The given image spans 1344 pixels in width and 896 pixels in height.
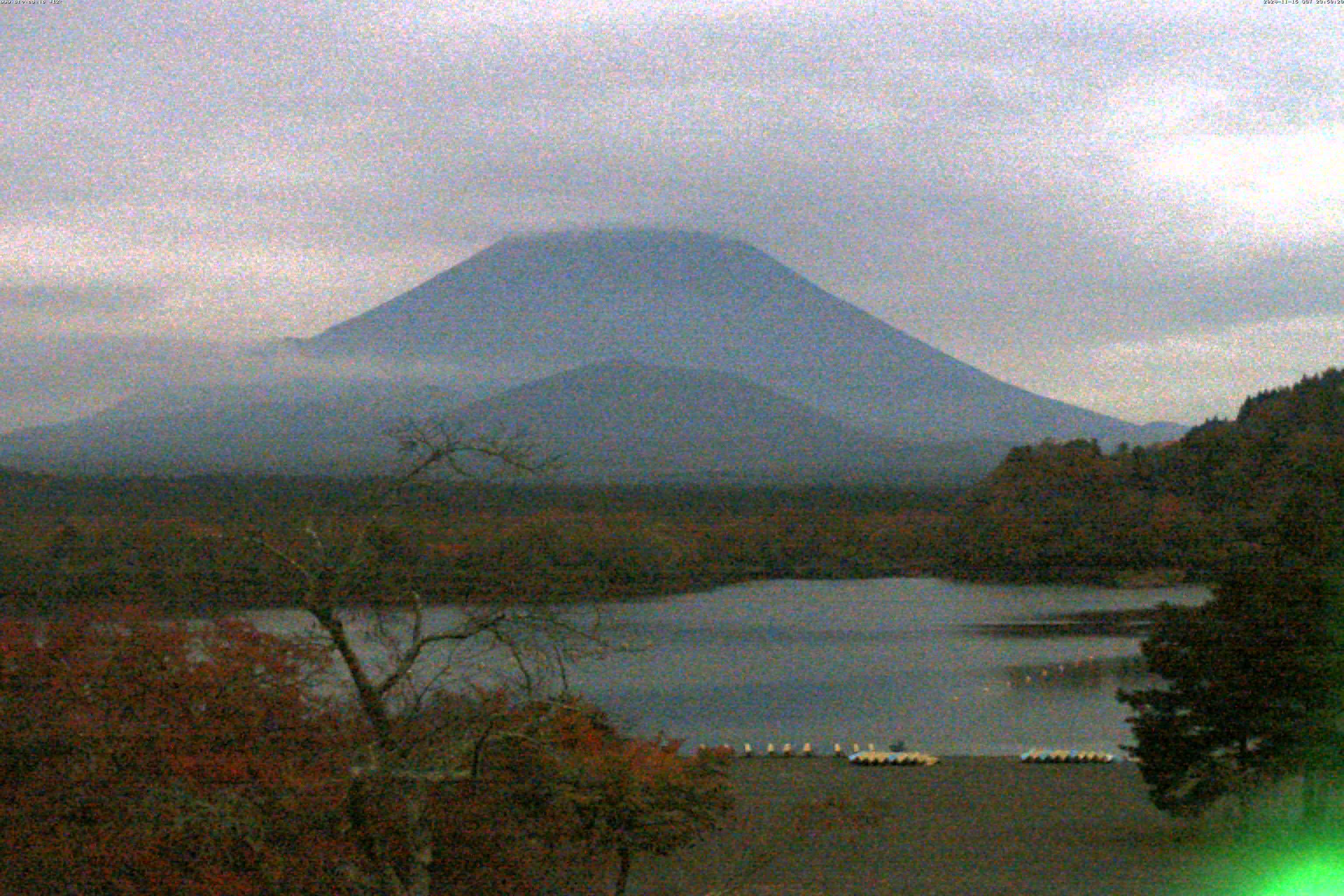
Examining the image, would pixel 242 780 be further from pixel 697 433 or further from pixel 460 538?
pixel 697 433

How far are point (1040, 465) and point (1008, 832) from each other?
46.8 meters

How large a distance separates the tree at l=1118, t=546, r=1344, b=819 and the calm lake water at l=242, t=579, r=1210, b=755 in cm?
600

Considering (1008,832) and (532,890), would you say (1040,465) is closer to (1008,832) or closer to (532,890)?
(1008,832)

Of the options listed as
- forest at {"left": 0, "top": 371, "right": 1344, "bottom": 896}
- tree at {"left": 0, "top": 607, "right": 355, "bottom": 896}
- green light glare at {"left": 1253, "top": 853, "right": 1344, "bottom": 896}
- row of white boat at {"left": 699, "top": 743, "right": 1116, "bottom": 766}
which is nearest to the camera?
forest at {"left": 0, "top": 371, "right": 1344, "bottom": 896}

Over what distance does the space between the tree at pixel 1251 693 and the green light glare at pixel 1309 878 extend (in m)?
0.75

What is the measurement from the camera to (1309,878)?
9.18 meters

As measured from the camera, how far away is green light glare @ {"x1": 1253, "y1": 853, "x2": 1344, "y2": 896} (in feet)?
28.0

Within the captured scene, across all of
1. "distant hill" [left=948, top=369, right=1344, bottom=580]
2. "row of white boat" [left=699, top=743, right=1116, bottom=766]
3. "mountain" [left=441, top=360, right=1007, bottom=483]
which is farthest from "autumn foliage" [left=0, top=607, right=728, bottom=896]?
"mountain" [left=441, top=360, right=1007, bottom=483]

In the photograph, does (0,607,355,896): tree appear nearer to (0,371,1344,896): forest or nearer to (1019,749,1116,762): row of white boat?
(0,371,1344,896): forest

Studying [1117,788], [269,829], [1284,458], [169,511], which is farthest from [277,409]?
[269,829]

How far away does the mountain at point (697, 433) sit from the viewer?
3772 inches

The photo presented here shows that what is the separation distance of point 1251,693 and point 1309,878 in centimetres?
183

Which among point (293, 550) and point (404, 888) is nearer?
point (404, 888)

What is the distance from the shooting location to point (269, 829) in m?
5.07
